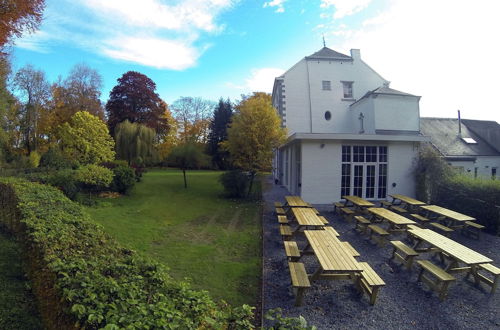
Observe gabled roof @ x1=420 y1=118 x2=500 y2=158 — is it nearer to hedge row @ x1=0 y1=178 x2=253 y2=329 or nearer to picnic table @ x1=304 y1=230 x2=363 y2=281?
picnic table @ x1=304 y1=230 x2=363 y2=281

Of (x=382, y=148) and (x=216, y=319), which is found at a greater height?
(x=382, y=148)

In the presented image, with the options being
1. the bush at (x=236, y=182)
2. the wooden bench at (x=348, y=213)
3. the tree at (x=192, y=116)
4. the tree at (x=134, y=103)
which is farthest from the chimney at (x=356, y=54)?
the tree at (x=192, y=116)

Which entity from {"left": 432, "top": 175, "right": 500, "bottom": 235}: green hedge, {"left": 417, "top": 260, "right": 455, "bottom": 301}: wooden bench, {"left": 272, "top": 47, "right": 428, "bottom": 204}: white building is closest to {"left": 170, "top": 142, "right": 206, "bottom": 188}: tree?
{"left": 272, "top": 47, "right": 428, "bottom": 204}: white building

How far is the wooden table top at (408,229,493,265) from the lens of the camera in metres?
5.17

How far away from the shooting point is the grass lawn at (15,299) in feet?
11.6

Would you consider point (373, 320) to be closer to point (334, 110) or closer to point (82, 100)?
point (334, 110)

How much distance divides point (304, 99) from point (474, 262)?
16888 millimetres

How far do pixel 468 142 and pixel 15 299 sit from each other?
89.9ft

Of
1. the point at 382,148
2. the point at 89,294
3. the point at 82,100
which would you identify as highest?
the point at 82,100

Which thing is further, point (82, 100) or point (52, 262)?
point (82, 100)

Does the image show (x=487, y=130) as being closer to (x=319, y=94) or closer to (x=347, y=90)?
(x=347, y=90)

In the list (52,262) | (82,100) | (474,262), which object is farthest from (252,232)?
A: (82,100)

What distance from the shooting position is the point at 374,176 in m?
13.6

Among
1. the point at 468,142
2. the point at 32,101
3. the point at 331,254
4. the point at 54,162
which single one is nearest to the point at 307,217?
the point at 331,254
